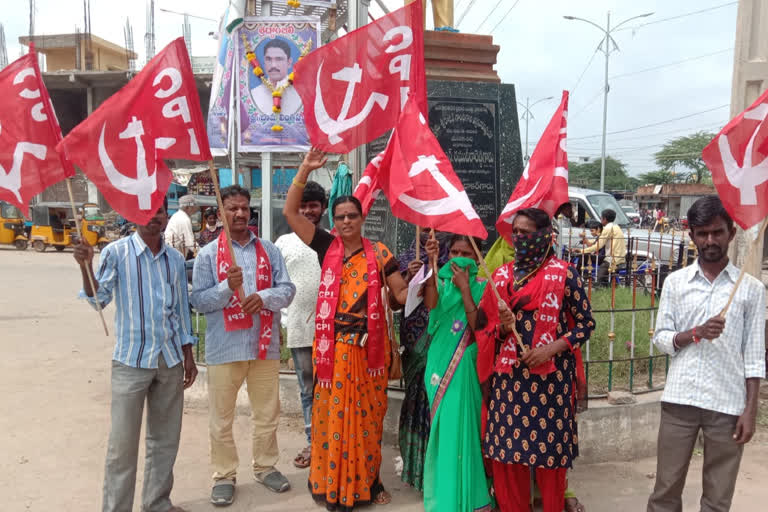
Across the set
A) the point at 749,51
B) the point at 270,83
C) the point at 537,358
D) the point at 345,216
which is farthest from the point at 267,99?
the point at 537,358

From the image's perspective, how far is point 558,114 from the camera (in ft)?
12.5

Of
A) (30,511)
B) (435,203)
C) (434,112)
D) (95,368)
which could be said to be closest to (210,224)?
(95,368)

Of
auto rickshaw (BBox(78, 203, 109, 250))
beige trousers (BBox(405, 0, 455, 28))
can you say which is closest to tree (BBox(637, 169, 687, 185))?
auto rickshaw (BBox(78, 203, 109, 250))

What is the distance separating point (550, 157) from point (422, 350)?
4.70 ft

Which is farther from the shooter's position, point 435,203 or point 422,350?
point 422,350

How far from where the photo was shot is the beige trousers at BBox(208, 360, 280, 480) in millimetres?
3580

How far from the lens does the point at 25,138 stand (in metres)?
3.02

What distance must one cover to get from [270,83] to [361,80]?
3.50 m

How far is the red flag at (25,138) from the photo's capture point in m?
3.00

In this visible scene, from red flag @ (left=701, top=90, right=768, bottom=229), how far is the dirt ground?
1.93 meters

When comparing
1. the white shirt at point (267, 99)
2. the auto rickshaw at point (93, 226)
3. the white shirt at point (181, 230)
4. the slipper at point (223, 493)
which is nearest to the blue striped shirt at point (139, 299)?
the slipper at point (223, 493)

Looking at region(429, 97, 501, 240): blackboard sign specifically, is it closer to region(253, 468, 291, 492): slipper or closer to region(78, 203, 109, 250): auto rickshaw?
region(253, 468, 291, 492): slipper

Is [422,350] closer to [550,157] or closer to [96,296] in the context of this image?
[550,157]

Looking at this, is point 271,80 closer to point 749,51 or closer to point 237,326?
point 237,326
